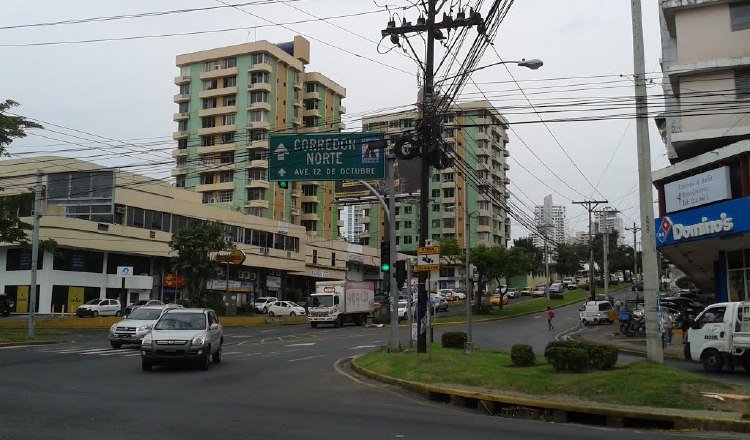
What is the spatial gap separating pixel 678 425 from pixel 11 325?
39279mm

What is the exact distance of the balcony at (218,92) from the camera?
277ft

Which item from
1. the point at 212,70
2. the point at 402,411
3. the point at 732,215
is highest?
the point at 212,70

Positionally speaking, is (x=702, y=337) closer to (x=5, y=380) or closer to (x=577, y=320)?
(x=5, y=380)

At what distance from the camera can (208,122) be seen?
285ft

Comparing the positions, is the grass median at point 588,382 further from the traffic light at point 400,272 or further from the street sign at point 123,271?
the street sign at point 123,271

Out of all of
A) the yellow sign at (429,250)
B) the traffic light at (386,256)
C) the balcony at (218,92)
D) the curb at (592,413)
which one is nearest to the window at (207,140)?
the balcony at (218,92)

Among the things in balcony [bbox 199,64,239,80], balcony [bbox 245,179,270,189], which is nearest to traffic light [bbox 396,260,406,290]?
balcony [bbox 245,179,270,189]

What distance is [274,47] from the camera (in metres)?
84.3

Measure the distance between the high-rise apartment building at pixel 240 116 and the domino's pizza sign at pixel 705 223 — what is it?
55.5 meters

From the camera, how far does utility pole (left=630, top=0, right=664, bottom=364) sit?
589 inches

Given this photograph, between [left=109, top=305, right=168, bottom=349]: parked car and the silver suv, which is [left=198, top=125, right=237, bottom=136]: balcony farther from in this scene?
the silver suv

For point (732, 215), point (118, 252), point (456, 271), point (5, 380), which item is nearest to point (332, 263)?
point (456, 271)

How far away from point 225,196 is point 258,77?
1591cm

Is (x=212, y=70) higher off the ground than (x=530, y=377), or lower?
higher
